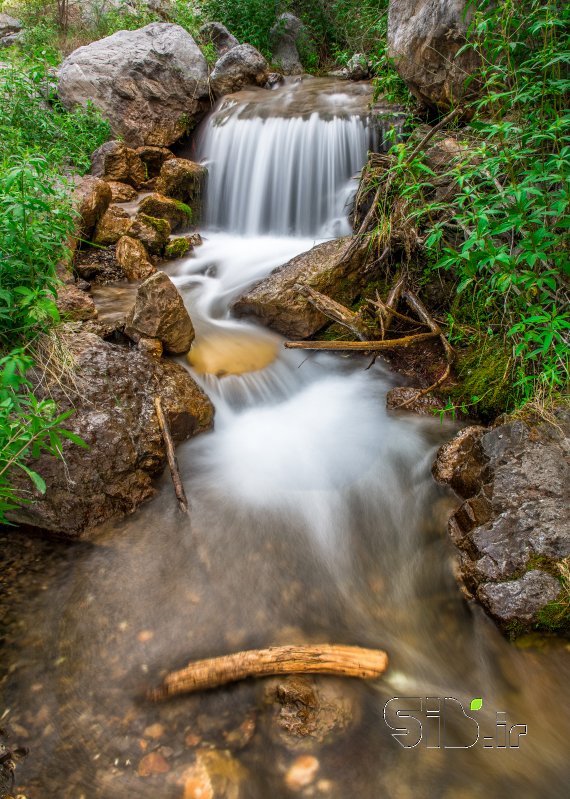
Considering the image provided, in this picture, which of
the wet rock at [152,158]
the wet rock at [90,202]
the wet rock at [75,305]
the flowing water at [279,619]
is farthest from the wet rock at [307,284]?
the wet rock at [152,158]

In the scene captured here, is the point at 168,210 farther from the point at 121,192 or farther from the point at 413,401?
the point at 413,401

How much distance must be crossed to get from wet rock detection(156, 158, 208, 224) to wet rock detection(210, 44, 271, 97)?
315 cm

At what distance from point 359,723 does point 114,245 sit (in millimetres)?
5578

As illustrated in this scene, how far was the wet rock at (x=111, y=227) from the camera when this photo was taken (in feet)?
18.7

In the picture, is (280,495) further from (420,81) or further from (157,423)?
(420,81)

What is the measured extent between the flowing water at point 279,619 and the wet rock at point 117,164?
4611 mm

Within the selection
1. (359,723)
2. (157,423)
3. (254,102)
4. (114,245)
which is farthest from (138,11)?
(359,723)

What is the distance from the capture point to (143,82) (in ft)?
28.3

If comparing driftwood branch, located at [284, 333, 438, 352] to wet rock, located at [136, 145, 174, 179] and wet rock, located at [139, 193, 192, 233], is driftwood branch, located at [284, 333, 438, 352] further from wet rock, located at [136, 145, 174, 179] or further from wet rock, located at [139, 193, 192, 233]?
wet rock, located at [136, 145, 174, 179]

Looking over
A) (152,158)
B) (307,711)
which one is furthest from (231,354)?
(152,158)

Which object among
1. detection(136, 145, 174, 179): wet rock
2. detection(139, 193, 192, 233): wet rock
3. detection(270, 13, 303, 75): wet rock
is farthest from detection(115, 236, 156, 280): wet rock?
detection(270, 13, 303, 75): wet rock

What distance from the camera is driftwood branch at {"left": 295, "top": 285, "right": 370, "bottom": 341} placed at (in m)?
4.19

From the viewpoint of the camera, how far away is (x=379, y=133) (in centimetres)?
681

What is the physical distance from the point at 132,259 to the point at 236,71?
6.73 meters
